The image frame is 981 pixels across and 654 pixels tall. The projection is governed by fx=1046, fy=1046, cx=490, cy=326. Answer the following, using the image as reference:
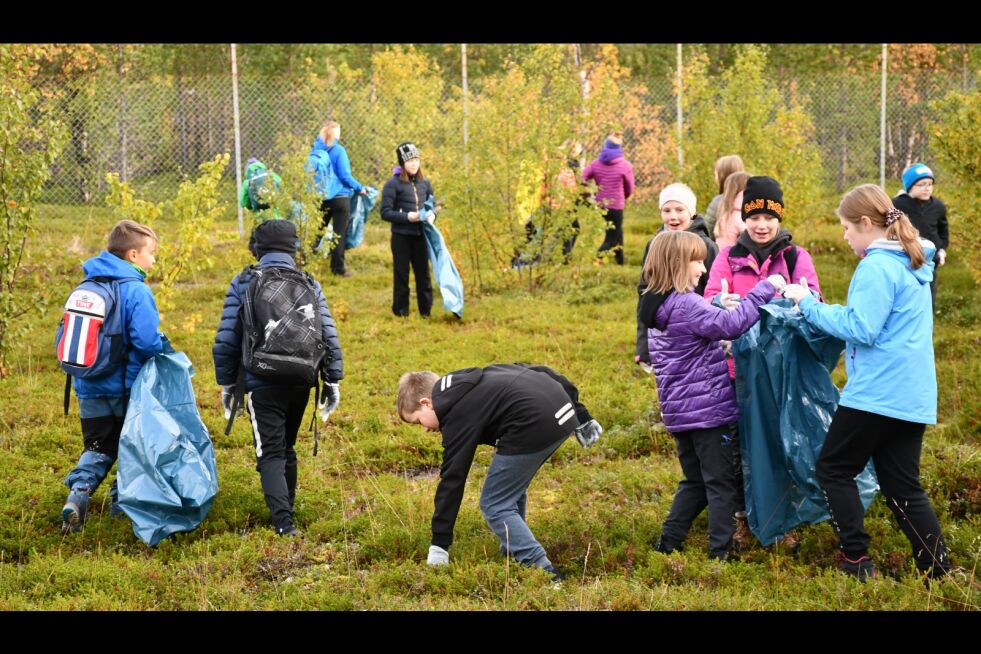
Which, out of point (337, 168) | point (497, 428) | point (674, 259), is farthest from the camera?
point (337, 168)

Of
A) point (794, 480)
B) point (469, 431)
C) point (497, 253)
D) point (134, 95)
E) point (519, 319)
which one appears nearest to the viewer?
point (469, 431)

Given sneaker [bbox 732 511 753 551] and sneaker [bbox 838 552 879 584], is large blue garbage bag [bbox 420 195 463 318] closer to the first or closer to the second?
sneaker [bbox 732 511 753 551]

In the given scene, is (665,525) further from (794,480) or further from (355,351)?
(355,351)

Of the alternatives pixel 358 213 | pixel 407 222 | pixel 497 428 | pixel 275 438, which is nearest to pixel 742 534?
pixel 497 428

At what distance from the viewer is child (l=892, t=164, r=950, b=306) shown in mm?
9773

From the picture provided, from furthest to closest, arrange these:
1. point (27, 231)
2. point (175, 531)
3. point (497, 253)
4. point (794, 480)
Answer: point (497, 253), point (27, 231), point (175, 531), point (794, 480)

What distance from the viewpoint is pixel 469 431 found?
4.82 metres

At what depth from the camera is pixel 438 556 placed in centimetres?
505

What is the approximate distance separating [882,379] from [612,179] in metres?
9.44

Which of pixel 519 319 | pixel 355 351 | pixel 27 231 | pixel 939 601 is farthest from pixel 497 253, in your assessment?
pixel 939 601

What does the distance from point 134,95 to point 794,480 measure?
1362 centimetres

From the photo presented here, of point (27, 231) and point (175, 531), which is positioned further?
point (27, 231)

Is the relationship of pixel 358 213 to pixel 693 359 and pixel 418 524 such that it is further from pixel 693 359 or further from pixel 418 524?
pixel 693 359

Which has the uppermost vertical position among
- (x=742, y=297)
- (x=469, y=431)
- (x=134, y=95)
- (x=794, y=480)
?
(x=134, y=95)
